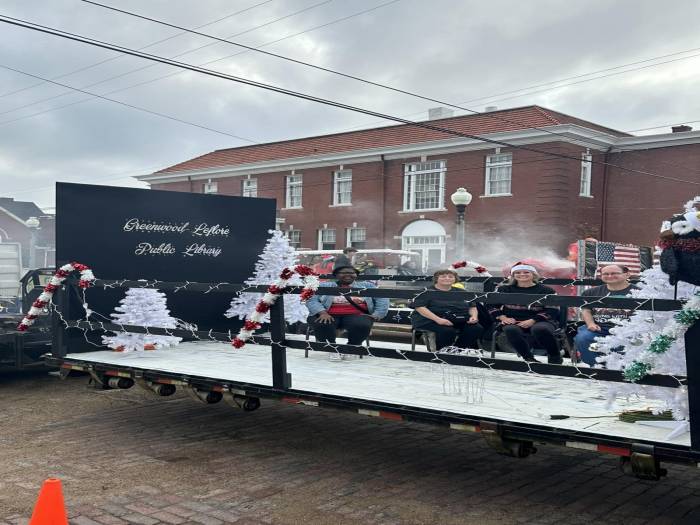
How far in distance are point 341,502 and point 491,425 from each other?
52.8 inches

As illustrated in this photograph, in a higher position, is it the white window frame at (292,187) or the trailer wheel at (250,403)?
the white window frame at (292,187)

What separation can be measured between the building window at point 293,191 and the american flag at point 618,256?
72.0 ft

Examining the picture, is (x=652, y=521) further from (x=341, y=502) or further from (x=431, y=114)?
(x=431, y=114)

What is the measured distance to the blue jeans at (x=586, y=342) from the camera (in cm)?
679

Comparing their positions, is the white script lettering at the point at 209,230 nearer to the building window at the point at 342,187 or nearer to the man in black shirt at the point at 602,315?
the man in black shirt at the point at 602,315

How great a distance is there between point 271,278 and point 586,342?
456 centimetres

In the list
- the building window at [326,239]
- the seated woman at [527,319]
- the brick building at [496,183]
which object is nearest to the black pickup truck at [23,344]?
the seated woman at [527,319]

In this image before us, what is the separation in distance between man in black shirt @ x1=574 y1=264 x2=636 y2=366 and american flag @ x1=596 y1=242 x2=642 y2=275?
35.0 feet

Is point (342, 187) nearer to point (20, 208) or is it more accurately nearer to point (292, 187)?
point (292, 187)

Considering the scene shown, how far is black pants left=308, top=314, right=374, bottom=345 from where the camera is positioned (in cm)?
790

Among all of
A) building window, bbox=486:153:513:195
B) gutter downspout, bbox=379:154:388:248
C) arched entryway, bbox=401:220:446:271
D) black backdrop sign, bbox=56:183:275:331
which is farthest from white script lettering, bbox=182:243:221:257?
gutter downspout, bbox=379:154:388:248

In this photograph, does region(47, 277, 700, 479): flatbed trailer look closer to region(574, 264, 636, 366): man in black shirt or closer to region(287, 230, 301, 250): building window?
region(574, 264, 636, 366): man in black shirt

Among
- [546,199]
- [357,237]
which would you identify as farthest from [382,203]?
[546,199]

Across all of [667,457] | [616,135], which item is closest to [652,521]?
[667,457]
